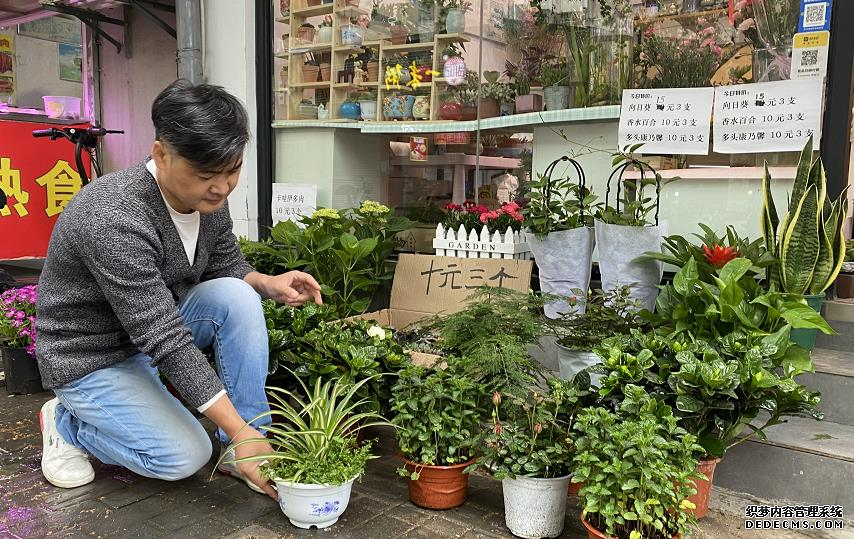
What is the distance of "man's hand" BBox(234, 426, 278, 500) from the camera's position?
82.9 inches

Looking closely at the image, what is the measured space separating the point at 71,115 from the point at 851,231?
22.7 feet

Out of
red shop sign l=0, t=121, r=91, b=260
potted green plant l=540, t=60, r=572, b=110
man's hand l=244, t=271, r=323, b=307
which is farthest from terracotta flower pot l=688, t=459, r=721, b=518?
red shop sign l=0, t=121, r=91, b=260

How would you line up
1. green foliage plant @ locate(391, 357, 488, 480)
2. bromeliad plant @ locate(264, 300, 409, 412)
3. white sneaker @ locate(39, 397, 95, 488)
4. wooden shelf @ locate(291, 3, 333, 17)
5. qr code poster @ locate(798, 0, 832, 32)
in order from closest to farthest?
green foliage plant @ locate(391, 357, 488, 480), white sneaker @ locate(39, 397, 95, 488), bromeliad plant @ locate(264, 300, 409, 412), qr code poster @ locate(798, 0, 832, 32), wooden shelf @ locate(291, 3, 333, 17)

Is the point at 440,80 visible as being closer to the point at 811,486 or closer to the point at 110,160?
the point at 811,486

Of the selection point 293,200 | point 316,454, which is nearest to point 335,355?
point 316,454

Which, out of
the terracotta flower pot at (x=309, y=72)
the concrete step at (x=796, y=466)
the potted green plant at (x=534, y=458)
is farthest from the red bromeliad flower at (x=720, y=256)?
the terracotta flower pot at (x=309, y=72)

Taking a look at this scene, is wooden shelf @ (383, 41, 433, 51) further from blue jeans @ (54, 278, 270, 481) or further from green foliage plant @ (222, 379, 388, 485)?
green foliage plant @ (222, 379, 388, 485)

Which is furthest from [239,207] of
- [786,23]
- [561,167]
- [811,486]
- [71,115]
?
[811,486]

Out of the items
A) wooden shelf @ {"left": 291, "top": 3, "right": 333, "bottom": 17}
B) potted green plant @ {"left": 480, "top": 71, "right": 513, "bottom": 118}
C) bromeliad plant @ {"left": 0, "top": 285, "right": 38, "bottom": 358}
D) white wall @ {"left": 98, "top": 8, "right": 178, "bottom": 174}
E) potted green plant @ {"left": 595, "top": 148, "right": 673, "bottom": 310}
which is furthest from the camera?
white wall @ {"left": 98, "top": 8, "right": 178, "bottom": 174}

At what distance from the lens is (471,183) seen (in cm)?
434

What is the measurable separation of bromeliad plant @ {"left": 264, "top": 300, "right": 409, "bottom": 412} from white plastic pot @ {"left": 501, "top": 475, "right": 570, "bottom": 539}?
641 millimetres

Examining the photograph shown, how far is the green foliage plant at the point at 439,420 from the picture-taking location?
222 cm

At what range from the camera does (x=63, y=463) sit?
2461 mm

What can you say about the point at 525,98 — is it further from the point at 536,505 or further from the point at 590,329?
the point at 536,505
